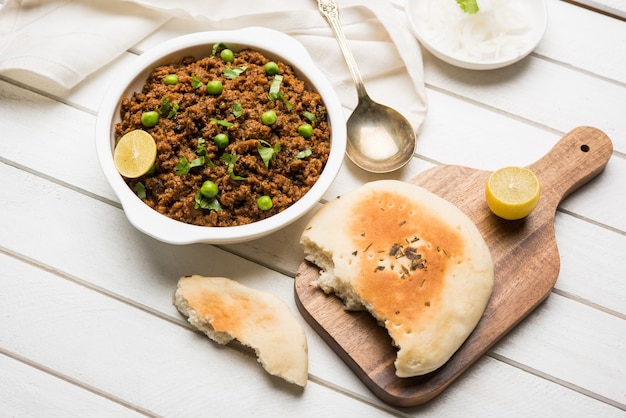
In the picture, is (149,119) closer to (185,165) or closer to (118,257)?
(185,165)

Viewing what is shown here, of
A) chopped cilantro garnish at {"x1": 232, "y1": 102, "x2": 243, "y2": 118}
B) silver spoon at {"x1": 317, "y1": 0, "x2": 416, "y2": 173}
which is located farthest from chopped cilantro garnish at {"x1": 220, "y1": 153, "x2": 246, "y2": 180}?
silver spoon at {"x1": 317, "y1": 0, "x2": 416, "y2": 173}

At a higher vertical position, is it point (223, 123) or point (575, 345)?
point (223, 123)

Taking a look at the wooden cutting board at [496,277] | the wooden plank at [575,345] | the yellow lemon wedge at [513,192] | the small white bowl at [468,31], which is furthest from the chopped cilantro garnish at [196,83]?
the wooden plank at [575,345]

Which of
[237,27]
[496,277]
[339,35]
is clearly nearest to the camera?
[496,277]

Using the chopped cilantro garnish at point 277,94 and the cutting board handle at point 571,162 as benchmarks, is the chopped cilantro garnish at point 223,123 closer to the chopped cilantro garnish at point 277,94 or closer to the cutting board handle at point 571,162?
Answer: the chopped cilantro garnish at point 277,94

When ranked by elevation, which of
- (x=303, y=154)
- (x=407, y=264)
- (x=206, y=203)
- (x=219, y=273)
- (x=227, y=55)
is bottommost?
(x=219, y=273)

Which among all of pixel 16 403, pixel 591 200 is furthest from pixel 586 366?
pixel 16 403

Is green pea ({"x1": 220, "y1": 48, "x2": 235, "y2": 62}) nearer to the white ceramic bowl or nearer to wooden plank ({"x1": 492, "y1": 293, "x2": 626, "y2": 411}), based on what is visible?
the white ceramic bowl

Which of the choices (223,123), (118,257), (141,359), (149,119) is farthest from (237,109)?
(141,359)

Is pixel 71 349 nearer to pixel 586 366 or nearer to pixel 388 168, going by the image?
pixel 388 168
